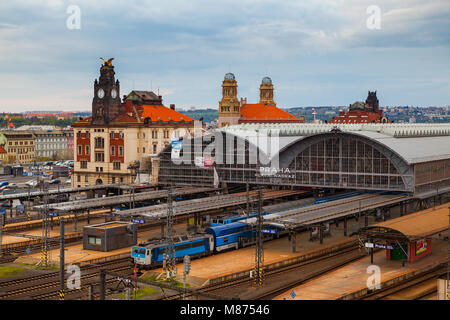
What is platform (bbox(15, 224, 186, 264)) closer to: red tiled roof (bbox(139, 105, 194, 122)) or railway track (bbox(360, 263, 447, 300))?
railway track (bbox(360, 263, 447, 300))

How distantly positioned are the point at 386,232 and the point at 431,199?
36.5 m

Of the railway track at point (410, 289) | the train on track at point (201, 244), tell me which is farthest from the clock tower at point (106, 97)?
the railway track at point (410, 289)

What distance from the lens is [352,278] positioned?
4762cm

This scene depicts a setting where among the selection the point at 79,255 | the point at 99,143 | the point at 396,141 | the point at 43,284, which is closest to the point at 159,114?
the point at 99,143

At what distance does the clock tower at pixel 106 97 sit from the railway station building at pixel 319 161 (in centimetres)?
2526

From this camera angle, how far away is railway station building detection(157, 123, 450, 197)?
7769cm

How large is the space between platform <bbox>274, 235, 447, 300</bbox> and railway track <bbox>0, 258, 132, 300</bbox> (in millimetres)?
15663

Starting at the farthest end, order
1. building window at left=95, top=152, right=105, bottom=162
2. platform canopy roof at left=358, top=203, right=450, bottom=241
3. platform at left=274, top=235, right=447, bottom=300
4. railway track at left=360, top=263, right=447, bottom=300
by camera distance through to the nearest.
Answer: building window at left=95, top=152, right=105, bottom=162 < platform canopy roof at left=358, top=203, right=450, bottom=241 < railway track at left=360, top=263, right=447, bottom=300 < platform at left=274, top=235, right=447, bottom=300

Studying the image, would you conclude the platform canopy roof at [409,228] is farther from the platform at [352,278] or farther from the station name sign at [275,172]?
the station name sign at [275,172]

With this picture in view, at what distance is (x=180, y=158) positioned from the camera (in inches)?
3701

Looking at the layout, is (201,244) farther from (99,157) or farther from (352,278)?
(99,157)

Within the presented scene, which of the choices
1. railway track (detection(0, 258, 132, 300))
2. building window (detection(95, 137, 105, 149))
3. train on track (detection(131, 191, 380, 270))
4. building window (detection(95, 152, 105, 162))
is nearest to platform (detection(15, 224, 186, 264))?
railway track (detection(0, 258, 132, 300))
